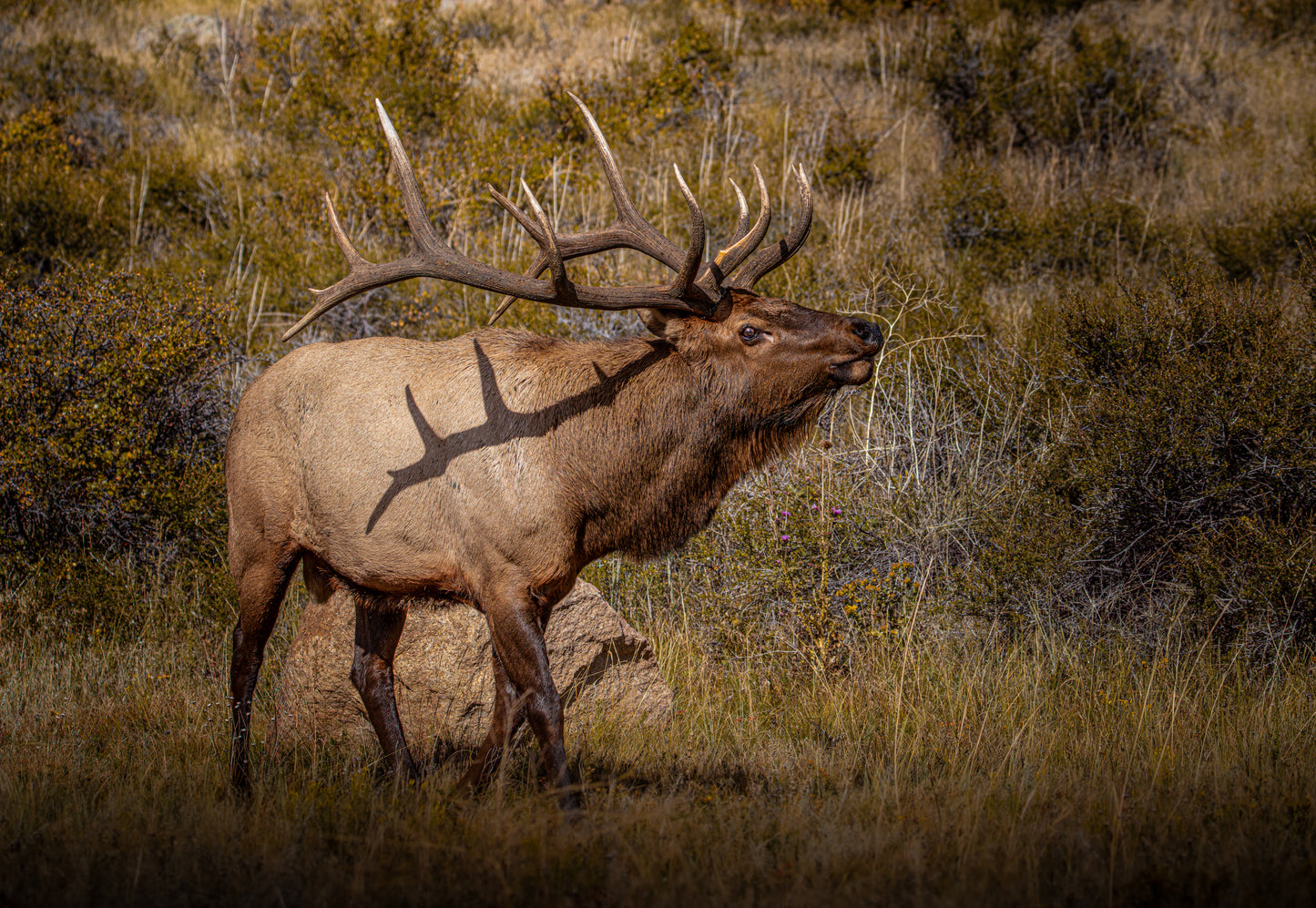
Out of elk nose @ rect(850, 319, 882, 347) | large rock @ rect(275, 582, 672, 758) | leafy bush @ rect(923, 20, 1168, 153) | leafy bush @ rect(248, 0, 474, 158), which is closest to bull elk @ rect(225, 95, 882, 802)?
elk nose @ rect(850, 319, 882, 347)

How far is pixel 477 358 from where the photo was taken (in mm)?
4395

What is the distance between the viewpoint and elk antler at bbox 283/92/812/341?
405 centimetres

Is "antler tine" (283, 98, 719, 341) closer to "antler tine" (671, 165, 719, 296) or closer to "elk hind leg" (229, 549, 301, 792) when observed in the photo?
"antler tine" (671, 165, 719, 296)

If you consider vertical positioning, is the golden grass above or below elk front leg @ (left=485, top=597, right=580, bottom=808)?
below

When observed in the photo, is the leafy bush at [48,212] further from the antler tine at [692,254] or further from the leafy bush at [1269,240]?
the leafy bush at [1269,240]

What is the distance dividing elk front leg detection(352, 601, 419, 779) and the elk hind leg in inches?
15.5

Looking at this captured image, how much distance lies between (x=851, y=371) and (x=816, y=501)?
2.28 metres

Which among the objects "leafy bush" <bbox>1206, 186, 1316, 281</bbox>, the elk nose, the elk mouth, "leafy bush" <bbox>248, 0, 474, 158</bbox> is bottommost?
"leafy bush" <bbox>1206, 186, 1316, 281</bbox>

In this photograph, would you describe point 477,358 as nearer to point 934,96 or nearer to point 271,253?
point 271,253

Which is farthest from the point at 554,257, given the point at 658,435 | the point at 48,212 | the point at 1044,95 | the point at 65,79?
the point at 65,79

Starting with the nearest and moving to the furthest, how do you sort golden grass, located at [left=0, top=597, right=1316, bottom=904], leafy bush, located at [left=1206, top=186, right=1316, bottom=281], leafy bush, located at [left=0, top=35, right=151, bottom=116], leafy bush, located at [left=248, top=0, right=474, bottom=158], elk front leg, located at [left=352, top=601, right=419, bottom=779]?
golden grass, located at [left=0, top=597, right=1316, bottom=904] → elk front leg, located at [left=352, top=601, right=419, bottom=779] → leafy bush, located at [left=1206, top=186, right=1316, bottom=281] → leafy bush, located at [left=248, top=0, right=474, bottom=158] → leafy bush, located at [left=0, top=35, right=151, bottom=116]

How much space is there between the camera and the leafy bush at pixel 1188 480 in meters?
5.49

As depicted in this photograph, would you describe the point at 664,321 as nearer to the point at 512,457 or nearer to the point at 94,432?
the point at 512,457

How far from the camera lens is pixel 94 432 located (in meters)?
6.40
